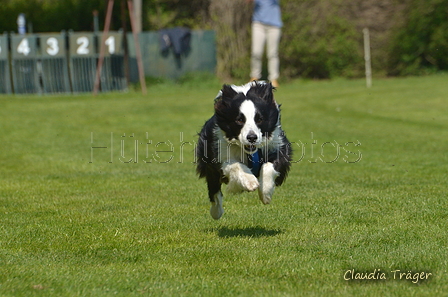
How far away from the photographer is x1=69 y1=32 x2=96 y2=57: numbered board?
2036cm

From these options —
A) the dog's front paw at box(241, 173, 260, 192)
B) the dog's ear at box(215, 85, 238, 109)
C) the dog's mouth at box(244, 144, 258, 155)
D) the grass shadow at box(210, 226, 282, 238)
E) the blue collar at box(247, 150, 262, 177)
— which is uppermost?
the dog's ear at box(215, 85, 238, 109)

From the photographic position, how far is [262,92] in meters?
5.98

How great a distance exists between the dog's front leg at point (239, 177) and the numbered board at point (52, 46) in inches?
608

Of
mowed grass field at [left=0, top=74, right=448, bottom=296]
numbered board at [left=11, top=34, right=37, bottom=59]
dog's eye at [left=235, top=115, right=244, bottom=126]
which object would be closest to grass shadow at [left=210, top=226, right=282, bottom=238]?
mowed grass field at [left=0, top=74, right=448, bottom=296]

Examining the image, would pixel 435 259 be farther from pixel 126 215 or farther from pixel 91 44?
pixel 91 44

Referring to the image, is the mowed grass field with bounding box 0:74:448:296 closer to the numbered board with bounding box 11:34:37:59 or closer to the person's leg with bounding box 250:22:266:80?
the person's leg with bounding box 250:22:266:80

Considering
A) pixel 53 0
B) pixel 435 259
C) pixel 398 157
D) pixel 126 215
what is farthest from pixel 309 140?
pixel 53 0

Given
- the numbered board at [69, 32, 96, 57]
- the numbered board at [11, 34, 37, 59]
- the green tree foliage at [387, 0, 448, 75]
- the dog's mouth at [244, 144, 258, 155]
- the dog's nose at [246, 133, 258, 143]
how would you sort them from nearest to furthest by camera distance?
the dog's nose at [246, 133, 258, 143], the dog's mouth at [244, 144, 258, 155], the numbered board at [69, 32, 96, 57], the numbered board at [11, 34, 37, 59], the green tree foliage at [387, 0, 448, 75]

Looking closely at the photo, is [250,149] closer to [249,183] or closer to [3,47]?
[249,183]

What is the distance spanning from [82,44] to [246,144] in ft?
51.3

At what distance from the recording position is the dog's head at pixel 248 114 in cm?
571

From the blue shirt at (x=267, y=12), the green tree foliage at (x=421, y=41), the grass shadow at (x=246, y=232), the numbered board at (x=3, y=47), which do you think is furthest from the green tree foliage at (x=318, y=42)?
the grass shadow at (x=246, y=232)

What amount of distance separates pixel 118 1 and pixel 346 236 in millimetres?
23335

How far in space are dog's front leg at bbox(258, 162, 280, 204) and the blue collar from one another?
0.26 feet
